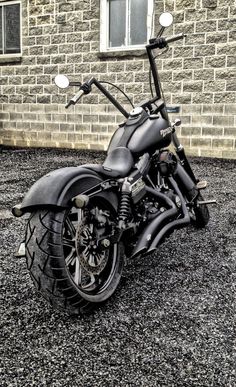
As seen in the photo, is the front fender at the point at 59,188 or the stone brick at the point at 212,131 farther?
the stone brick at the point at 212,131

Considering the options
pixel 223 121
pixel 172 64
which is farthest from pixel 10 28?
pixel 223 121

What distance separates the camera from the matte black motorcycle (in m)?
2.43

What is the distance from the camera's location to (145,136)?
3.08 meters

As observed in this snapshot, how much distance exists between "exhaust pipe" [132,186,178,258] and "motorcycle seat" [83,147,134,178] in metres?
0.25

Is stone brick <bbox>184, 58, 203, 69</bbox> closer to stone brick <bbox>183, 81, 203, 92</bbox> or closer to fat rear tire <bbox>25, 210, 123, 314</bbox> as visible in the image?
stone brick <bbox>183, 81, 203, 92</bbox>

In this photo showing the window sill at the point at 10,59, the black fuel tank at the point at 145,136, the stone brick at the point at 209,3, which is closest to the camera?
the black fuel tank at the point at 145,136

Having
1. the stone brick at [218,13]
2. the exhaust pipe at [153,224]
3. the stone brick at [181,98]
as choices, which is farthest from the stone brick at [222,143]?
the exhaust pipe at [153,224]

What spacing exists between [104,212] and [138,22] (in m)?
7.47

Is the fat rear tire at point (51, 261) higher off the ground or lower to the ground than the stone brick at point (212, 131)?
lower

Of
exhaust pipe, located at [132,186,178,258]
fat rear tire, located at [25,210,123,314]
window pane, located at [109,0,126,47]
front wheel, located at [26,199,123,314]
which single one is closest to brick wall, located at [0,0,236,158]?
window pane, located at [109,0,126,47]

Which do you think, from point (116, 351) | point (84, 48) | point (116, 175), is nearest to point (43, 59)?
point (84, 48)

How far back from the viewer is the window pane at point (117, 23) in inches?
378

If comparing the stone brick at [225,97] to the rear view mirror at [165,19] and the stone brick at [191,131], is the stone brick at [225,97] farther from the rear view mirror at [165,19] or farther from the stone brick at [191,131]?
the rear view mirror at [165,19]

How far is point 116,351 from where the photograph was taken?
2.25 metres
